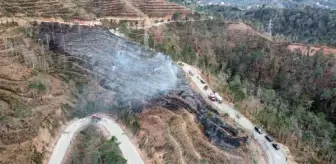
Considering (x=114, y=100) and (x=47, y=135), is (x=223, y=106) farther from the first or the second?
(x=47, y=135)

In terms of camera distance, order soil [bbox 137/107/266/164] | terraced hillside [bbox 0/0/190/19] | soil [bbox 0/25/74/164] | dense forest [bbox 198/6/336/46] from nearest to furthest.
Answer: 1. soil [bbox 0/25/74/164]
2. soil [bbox 137/107/266/164]
3. terraced hillside [bbox 0/0/190/19]
4. dense forest [bbox 198/6/336/46]

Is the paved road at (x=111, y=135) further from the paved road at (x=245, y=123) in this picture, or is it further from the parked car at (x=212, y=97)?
the parked car at (x=212, y=97)

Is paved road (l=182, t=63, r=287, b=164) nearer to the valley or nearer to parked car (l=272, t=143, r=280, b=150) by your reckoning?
the valley

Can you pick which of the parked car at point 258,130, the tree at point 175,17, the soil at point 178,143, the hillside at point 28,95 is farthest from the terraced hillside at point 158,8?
the parked car at point 258,130

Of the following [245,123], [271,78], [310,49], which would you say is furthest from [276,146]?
[310,49]

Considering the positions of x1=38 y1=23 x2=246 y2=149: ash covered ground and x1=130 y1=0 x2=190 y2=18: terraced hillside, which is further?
x1=130 y1=0 x2=190 y2=18: terraced hillside

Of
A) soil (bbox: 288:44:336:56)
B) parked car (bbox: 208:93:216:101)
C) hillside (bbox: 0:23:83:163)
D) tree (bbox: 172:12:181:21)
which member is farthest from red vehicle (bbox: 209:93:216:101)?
tree (bbox: 172:12:181:21)

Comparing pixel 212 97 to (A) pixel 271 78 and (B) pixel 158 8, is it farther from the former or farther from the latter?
(B) pixel 158 8
